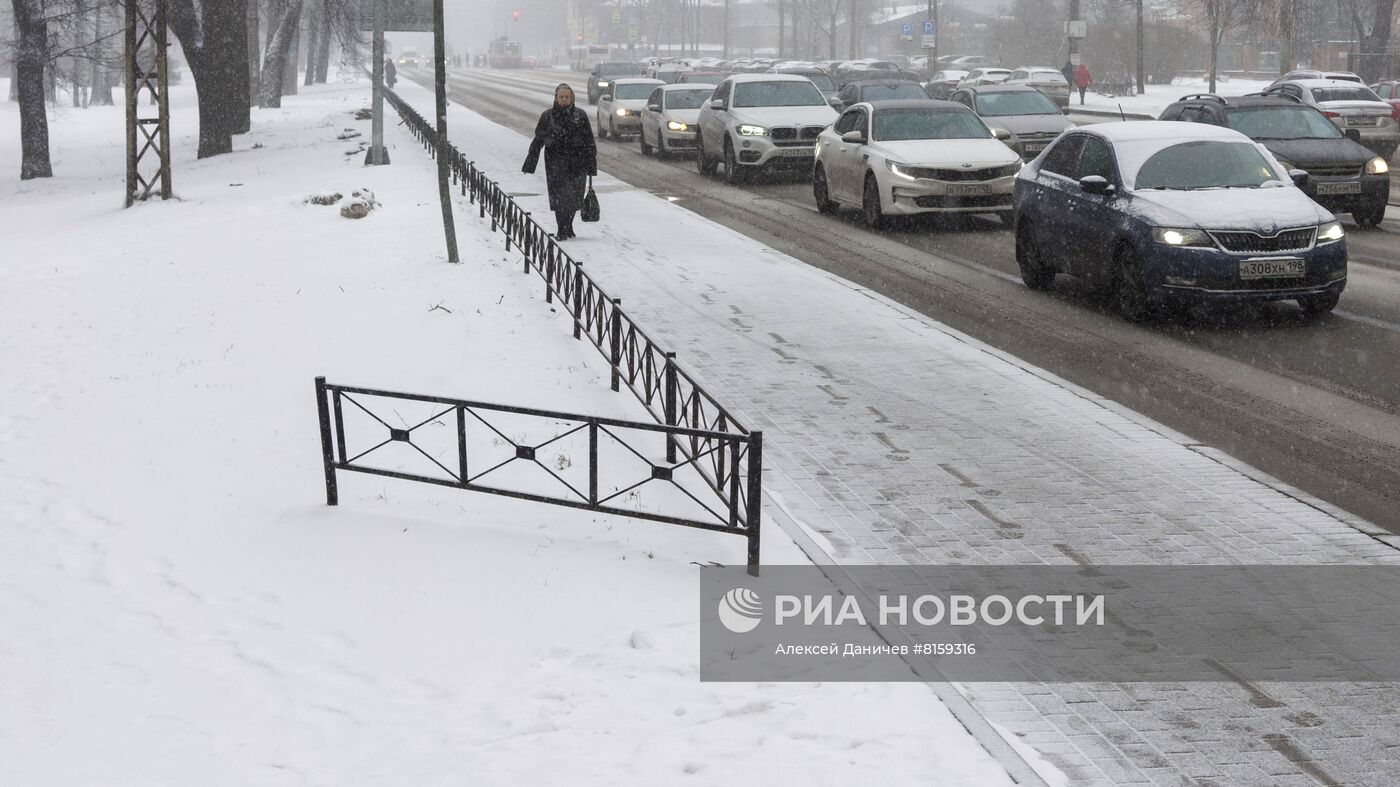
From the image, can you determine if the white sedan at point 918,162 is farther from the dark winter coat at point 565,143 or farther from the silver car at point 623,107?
the silver car at point 623,107

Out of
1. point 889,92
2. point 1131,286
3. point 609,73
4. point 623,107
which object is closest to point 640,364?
point 1131,286

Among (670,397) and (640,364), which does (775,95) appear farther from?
(670,397)

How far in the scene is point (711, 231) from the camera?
61.1ft

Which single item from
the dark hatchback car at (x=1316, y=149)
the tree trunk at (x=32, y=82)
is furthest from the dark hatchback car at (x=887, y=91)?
the tree trunk at (x=32, y=82)

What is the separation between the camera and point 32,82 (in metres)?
31.1

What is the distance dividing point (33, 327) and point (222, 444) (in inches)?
260

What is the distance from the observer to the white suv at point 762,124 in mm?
23984

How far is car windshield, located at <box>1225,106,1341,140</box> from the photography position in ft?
58.2

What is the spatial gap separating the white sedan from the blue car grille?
21.7 ft

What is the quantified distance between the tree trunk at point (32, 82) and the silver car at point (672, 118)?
13170mm

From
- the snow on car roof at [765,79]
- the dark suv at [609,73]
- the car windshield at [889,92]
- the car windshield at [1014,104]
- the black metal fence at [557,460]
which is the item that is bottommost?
the black metal fence at [557,460]

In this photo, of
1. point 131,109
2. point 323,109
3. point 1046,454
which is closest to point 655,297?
point 1046,454

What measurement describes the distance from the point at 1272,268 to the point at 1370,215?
7485mm

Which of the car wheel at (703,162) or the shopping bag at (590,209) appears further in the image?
the car wheel at (703,162)
